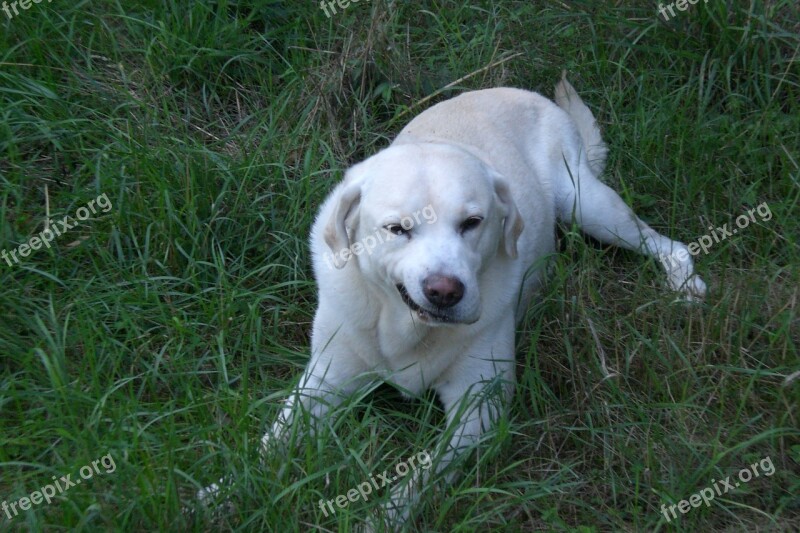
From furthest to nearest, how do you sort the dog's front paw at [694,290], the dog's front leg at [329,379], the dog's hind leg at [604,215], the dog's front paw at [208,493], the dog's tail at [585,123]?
the dog's tail at [585,123], the dog's hind leg at [604,215], the dog's front paw at [694,290], the dog's front leg at [329,379], the dog's front paw at [208,493]

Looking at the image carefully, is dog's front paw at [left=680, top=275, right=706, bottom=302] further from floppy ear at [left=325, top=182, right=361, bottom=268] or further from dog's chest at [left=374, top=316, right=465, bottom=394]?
floppy ear at [left=325, top=182, right=361, bottom=268]

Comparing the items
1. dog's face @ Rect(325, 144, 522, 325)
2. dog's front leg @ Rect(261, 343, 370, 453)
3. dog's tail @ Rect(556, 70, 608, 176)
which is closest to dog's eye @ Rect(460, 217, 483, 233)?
dog's face @ Rect(325, 144, 522, 325)

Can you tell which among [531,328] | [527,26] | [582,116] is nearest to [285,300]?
[531,328]

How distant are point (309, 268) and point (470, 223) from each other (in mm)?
1150

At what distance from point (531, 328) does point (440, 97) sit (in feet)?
5.47

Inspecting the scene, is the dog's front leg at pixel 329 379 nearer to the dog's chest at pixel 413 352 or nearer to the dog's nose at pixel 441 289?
the dog's chest at pixel 413 352

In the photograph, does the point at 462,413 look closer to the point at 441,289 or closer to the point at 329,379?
the point at 441,289

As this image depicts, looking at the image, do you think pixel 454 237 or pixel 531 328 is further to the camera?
pixel 531 328

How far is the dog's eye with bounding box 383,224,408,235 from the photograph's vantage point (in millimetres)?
2941

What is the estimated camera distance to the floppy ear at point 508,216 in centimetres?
326

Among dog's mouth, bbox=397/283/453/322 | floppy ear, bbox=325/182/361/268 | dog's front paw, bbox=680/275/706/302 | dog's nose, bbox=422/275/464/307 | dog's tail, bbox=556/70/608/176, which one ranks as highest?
floppy ear, bbox=325/182/361/268

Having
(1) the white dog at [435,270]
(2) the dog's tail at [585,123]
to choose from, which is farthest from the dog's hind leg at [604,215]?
(2) the dog's tail at [585,123]

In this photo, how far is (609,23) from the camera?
480 cm

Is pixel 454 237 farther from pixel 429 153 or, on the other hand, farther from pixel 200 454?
pixel 200 454
